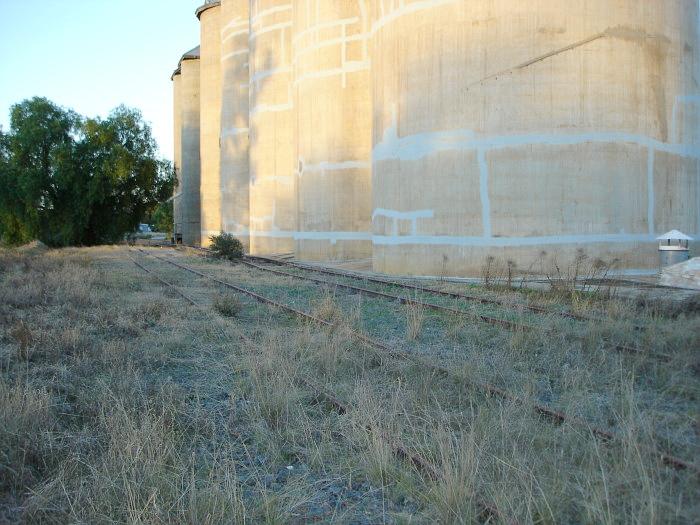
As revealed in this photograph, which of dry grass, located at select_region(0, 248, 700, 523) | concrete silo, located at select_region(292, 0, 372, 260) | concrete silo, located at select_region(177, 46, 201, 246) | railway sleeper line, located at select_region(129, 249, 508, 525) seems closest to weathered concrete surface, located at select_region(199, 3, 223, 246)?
concrete silo, located at select_region(177, 46, 201, 246)

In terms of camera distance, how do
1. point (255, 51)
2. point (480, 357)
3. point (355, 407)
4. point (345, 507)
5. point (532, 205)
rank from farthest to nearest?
1. point (255, 51)
2. point (532, 205)
3. point (480, 357)
4. point (355, 407)
5. point (345, 507)

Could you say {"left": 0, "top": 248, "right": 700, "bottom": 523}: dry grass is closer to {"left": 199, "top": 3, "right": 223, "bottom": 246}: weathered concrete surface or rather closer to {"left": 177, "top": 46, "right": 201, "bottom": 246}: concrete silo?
{"left": 199, "top": 3, "right": 223, "bottom": 246}: weathered concrete surface

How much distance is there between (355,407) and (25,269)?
17.4 m

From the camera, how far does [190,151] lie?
5794 centimetres

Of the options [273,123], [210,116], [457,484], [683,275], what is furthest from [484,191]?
[210,116]

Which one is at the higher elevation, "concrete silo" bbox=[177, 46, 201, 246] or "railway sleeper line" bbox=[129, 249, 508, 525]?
"concrete silo" bbox=[177, 46, 201, 246]

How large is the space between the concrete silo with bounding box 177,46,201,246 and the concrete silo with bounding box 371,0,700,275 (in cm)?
4299

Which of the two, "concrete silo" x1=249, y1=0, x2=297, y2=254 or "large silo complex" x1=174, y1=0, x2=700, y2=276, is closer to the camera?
"large silo complex" x1=174, y1=0, x2=700, y2=276

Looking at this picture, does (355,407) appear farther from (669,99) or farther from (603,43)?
(669,99)

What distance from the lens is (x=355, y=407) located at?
5496 mm

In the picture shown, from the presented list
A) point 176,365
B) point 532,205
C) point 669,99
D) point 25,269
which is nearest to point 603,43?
point 669,99

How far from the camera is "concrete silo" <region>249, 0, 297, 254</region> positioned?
3378 centimetres

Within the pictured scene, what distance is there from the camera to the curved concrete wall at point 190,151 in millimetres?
57469

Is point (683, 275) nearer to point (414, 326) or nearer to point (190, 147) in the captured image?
point (414, 326)
